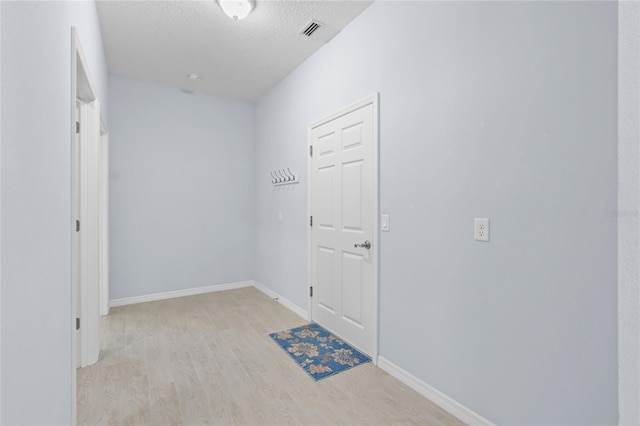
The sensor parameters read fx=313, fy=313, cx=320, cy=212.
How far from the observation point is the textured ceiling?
2.55 m

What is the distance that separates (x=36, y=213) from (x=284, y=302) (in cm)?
312

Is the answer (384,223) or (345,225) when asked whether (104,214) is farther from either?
(384,223)

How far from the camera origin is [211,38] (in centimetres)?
298

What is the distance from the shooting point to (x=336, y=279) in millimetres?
2982

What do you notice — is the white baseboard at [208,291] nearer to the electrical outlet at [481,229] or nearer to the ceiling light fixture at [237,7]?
the electrical outlet at [481,229]

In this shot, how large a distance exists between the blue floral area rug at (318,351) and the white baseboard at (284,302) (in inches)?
11.5

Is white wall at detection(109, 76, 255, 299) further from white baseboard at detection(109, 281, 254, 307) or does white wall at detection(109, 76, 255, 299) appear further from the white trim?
the white trim

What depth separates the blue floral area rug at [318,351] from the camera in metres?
2.39

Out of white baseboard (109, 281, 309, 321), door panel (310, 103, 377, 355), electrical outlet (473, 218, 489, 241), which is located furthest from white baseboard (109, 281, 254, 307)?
electrical outlet (473, 218, 489, 241)

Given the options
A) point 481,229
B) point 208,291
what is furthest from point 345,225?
point 208,291

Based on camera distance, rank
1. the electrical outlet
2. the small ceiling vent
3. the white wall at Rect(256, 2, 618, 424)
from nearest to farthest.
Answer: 1. the white wall at Rect(256, 2, 618, 424)
2. the electrical outlet
3. the small ceiling vent
